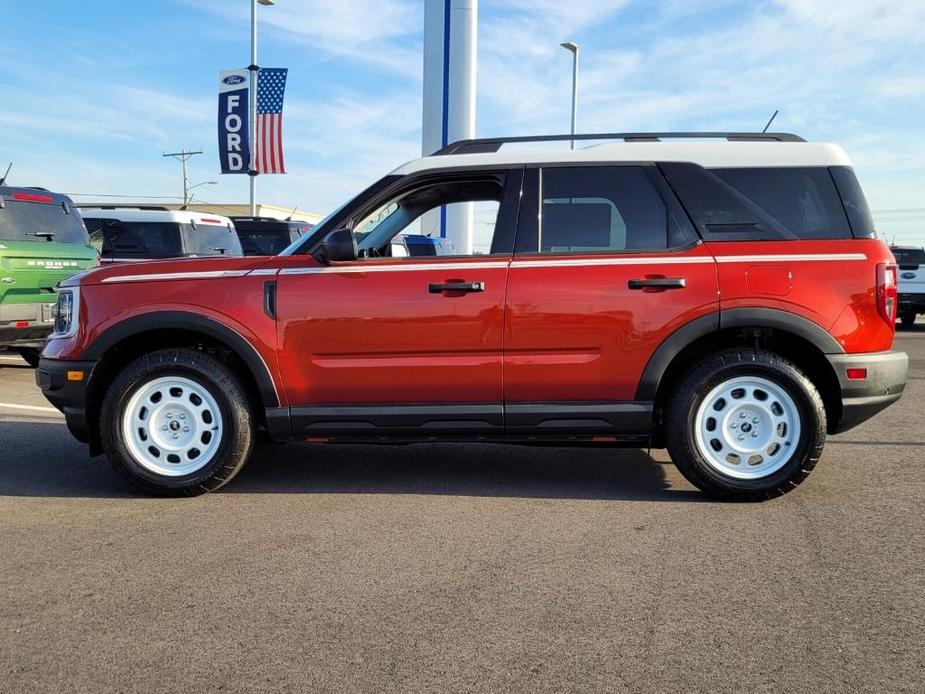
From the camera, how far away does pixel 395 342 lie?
457 cm

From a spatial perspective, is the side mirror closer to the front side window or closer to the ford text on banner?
the front side window

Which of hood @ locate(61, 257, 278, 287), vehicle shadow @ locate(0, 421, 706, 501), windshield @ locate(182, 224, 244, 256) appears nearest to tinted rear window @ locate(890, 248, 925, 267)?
windshield @ locate(182, 224, 244, 256)

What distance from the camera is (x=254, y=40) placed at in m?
23.2

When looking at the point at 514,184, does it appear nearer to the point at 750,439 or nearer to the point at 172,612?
the point at 750,439

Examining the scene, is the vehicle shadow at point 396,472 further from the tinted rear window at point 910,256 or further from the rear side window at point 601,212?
the tinted rear window at point 910,256

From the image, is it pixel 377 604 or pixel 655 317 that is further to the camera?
pixel 655 317

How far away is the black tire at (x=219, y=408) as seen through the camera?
4.66 metres

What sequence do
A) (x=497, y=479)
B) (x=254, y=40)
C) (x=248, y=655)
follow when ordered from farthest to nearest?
1. (x=254, y=40)
2. (x=497, y=479)
3. (x=248, y=655)

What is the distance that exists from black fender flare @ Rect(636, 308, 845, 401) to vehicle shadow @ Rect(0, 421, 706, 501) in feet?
2.60

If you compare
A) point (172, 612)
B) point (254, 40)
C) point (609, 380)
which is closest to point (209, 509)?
point (172, 612)

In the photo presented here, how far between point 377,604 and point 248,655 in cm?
56

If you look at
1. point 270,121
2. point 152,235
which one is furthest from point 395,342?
point 270,121

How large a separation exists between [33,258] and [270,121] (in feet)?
37.3

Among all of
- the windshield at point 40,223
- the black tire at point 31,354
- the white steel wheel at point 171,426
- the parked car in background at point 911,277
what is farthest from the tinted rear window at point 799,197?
A: the parked car in background at point 911,277
